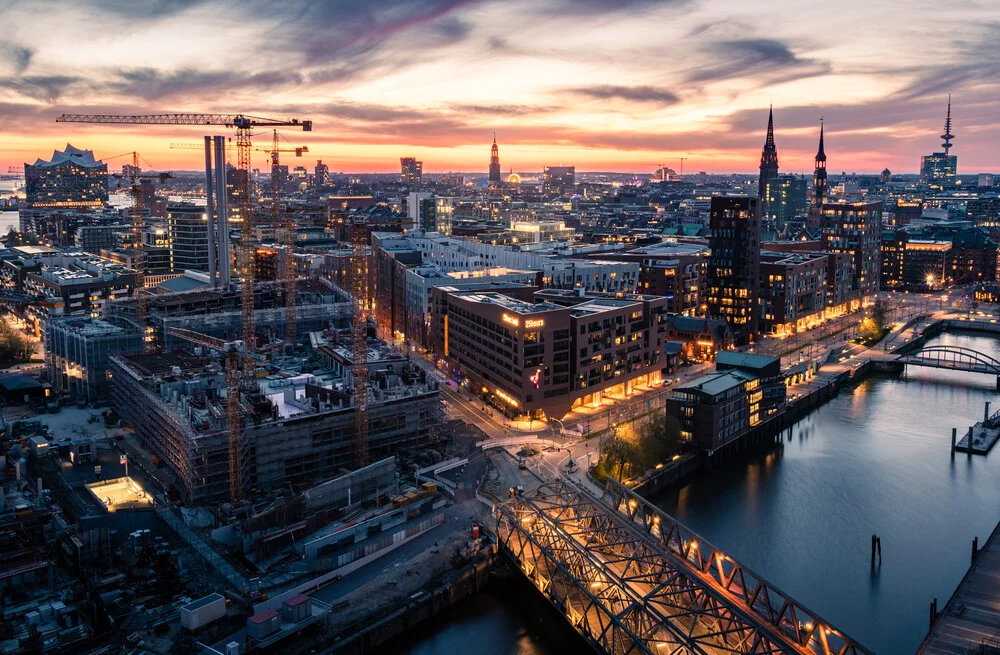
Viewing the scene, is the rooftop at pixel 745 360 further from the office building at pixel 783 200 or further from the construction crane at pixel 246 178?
the office building at pixel 783 200

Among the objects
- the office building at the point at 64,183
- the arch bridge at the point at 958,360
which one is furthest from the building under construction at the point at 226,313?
the office building at the point at 64,183

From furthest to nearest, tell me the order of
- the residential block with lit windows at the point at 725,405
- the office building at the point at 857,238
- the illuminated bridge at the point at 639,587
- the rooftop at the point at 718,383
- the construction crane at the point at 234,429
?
the office building at the point at 857,238
the rooftop at the point at 718,383
the residential block with lit windows at the point at 725,405
the construction crane at the point at 234,429
the illuminated bridge at the point at 639,587

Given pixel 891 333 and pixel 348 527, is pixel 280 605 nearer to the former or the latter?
pixel 348 527

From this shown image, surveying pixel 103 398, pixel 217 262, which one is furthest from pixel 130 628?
pixel 217 262

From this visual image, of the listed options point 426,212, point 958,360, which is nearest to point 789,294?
point 958,360

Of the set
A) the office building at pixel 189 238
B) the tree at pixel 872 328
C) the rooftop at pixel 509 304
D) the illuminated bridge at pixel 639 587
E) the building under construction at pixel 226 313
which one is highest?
the office building at pixel 189 238
